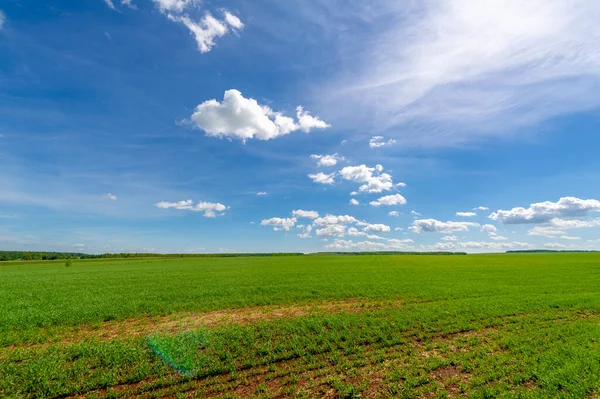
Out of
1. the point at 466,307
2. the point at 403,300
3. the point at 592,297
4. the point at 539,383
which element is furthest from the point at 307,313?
the point at 592,297

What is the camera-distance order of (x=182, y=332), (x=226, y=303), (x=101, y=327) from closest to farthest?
(x=182, y=332) → (x=101, y=327) → (x=226, y=303)

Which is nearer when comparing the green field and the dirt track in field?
the green field

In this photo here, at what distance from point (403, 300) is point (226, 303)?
13.7m

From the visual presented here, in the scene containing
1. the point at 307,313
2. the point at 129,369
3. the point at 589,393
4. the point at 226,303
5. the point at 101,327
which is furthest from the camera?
the point at 226,303

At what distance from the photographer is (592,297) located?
71.8ft

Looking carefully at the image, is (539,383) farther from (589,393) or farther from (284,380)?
(284,380)

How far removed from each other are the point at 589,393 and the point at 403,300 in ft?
45.0

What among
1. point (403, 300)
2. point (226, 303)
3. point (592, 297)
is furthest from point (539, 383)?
point (592, 297)

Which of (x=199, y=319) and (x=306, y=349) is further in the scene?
(x=199, y=319)

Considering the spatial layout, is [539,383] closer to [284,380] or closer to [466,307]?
[284,380]

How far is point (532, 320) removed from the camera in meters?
15.6

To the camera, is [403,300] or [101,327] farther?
[403,300]

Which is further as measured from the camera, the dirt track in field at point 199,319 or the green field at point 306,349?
the dirt track in field at point 199,319

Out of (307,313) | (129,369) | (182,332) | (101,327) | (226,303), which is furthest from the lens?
(226,303)
